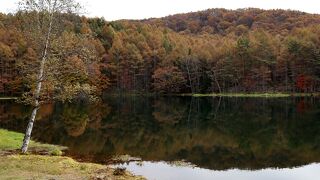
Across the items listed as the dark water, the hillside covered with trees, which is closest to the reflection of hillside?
the dark water

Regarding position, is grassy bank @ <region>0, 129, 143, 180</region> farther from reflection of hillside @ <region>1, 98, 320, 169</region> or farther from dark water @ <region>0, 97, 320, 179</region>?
reflection of hillside @ <region>1, 98, 320, 169</region>

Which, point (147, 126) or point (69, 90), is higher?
point (69, 90)

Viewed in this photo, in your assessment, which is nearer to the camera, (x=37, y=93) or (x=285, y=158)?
(x=37, y=93)

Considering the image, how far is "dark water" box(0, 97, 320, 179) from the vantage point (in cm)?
3011

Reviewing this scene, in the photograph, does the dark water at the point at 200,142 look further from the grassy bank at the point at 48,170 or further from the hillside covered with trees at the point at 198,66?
the hillside covered with trees at the point at 198,66

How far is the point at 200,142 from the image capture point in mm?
42750

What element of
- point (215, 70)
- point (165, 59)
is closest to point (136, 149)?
point (215, 70)

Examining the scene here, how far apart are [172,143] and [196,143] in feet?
7.66

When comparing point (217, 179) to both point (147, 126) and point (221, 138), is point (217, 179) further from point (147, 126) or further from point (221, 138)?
point (147, 126)

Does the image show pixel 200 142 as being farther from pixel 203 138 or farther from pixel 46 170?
pixel 46 170

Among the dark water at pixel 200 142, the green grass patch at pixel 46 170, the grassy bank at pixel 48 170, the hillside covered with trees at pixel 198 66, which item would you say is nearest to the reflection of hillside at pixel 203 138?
the dark water at pixel 200 142

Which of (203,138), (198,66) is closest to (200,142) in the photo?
(203,138)

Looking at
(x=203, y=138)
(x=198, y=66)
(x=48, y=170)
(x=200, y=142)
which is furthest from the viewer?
(x=198, y=66)

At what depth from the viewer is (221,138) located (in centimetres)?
4516
